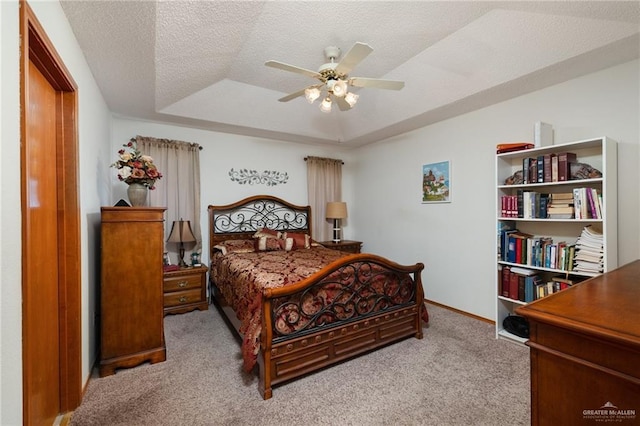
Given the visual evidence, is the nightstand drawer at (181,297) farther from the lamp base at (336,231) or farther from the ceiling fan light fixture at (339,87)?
the ceiling fan light fixture at (339,87)

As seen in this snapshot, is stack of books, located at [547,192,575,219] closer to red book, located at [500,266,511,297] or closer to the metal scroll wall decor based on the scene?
red book, located at [500,266,511,297]

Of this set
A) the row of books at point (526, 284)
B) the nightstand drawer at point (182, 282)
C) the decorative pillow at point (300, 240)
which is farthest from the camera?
the decorative pillow at point (300, 240)

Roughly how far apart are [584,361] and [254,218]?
405 centimetres

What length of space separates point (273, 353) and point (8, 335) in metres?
1.37

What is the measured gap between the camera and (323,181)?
4918mm

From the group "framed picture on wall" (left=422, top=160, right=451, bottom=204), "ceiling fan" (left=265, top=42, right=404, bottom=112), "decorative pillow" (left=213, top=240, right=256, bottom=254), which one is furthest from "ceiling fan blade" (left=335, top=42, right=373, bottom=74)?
"decorative pillow" (left=213, top=240, right=256, bottom=254)

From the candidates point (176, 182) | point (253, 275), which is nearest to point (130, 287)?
point (253, 275)

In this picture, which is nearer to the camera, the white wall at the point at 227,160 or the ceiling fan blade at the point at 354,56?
the ceiling fan blade at the point at 354,56

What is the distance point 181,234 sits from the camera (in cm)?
353

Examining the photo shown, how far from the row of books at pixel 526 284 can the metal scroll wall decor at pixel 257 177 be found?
331cm

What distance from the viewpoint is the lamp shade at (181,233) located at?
137 inches

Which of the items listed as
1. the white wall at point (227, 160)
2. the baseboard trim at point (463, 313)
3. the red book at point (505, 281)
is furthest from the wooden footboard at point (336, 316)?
the white wall at point (227, 160)

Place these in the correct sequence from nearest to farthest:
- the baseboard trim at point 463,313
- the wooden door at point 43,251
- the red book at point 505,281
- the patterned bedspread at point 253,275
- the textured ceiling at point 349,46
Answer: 1. the wooden door at point 43,251
2. the textured ceiling at point 349,46
3. the patterned bedspread at point 253,275
4. the red book at point 505,281
5. the baseboard trim at point 463,313

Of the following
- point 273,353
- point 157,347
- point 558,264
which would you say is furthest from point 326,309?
point 558,264
